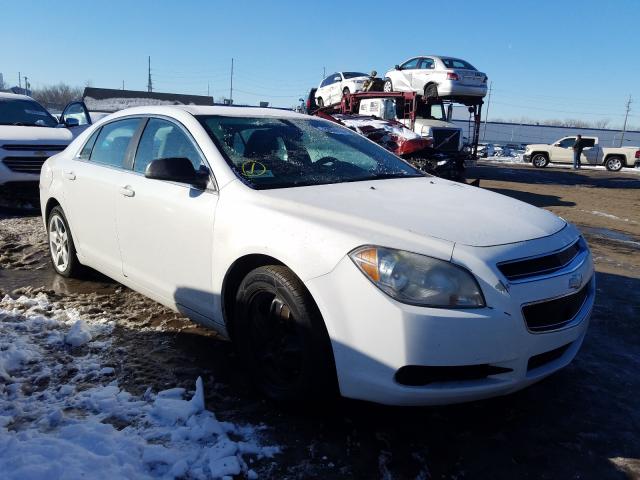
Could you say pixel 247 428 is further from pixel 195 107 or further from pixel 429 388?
pixel 195 107

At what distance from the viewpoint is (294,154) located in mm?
3580

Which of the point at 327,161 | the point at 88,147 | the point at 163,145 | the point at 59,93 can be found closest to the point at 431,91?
the point at 88,147

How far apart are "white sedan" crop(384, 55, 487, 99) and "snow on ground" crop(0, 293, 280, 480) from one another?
1526 cm

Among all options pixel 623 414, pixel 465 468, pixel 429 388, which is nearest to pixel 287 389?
pixel 429 388

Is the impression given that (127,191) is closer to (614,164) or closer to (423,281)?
(423,281)

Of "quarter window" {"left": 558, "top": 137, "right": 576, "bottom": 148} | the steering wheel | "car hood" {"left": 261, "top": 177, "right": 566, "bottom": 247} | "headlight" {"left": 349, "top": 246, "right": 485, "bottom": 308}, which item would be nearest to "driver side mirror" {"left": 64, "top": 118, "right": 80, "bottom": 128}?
the steering wheel

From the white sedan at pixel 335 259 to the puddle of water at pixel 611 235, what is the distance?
5.60 metres

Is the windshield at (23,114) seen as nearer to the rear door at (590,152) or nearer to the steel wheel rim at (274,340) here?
the steel wheel rim at (274,340)

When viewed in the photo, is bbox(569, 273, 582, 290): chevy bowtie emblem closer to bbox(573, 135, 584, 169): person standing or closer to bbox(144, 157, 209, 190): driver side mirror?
bbox(144, 157, 209, 190): driver side mirror

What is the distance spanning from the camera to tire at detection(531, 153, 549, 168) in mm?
29203

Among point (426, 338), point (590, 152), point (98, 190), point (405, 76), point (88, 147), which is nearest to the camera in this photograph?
point (426, 338)

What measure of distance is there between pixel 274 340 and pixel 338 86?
60.3 feet

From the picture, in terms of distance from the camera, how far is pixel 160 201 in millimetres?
3434

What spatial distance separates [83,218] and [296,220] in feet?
8.06
